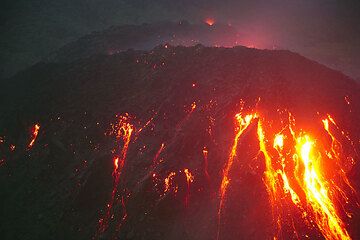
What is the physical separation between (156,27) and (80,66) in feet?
61.3

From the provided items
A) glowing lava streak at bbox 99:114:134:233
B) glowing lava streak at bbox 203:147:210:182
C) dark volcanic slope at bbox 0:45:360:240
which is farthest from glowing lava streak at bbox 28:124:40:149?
glowing lava streak at bbox 203:147:210:182

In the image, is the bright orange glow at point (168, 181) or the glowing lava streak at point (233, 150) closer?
the glowing lava streak at point (233, 150)

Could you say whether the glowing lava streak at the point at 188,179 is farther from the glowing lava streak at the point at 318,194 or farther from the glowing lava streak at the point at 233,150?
the glowing lava streak at the point at 318,194

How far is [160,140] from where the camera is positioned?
15859 mm

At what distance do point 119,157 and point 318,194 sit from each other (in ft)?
30.4

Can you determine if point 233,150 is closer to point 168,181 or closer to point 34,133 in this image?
point 168,181

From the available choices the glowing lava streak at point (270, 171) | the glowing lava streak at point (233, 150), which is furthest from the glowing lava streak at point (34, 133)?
the glowing lava streak at point (270, 171)

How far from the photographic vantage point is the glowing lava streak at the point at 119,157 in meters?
13.7

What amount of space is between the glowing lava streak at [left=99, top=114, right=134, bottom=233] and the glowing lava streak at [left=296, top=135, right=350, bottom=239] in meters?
7.85

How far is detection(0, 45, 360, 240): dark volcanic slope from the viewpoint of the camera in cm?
1309

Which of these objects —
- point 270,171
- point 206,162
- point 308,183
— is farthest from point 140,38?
point 308,183

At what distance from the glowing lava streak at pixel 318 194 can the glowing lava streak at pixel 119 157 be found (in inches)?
309

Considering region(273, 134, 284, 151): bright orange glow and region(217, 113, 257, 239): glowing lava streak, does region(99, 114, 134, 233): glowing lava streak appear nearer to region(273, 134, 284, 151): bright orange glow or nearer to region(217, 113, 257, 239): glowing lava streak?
region(217, 113, 257, 239): glowing lava streak

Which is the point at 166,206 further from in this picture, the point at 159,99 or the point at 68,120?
the point at 68,120
